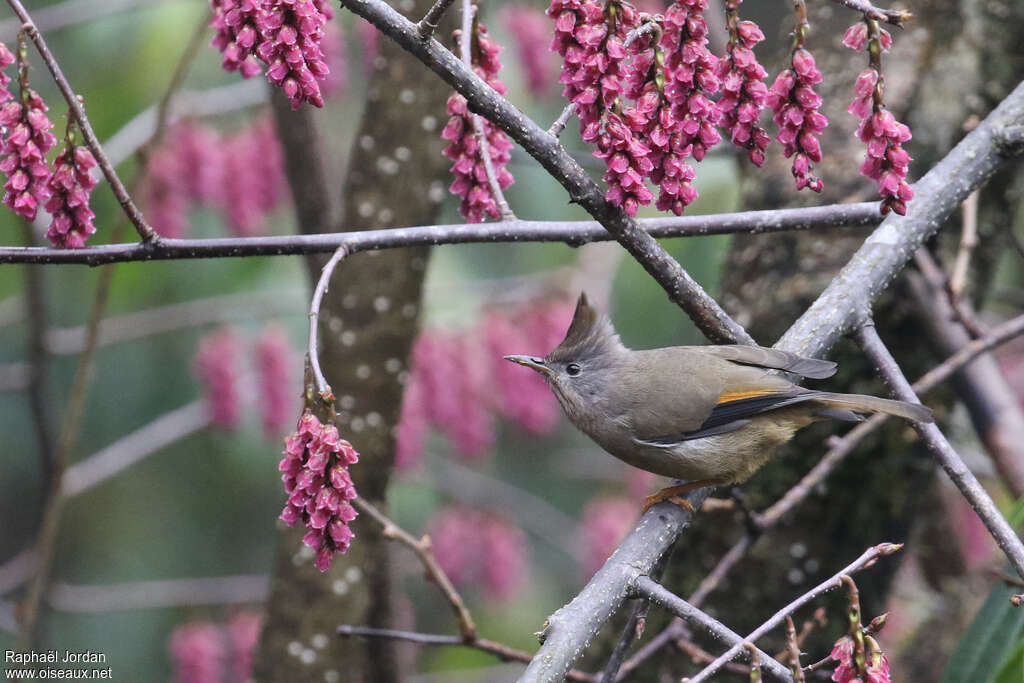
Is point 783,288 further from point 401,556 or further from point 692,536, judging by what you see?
point 401,556

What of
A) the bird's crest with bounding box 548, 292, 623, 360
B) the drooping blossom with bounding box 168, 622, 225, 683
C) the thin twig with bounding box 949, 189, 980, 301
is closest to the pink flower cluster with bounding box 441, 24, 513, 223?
the bird's crest with bounding box 548, 292, 623, 360

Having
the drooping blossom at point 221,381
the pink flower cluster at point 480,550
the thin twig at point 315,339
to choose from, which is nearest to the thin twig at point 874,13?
the thin twig at point 315,339

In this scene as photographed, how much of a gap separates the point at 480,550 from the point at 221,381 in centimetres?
156

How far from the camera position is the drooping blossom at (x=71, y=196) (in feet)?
5.52

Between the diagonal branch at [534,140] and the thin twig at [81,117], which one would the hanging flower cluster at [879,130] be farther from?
the thin twig at [81,117]

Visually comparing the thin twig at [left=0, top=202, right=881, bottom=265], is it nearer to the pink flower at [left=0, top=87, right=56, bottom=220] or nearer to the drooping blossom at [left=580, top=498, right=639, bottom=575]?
the pink flower at [left=0, top=87, right=56, bottom=220]

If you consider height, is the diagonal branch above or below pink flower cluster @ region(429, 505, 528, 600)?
above

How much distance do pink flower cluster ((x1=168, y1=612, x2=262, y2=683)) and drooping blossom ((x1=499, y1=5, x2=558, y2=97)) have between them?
8.87 feet

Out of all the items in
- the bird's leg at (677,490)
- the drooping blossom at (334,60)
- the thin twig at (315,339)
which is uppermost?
the drooping blossom at (334,60)

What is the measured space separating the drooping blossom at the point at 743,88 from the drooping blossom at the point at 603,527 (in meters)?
3.35

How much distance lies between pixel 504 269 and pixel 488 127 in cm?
464

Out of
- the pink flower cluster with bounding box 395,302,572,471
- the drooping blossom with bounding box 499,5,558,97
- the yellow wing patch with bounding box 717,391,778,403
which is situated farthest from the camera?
the drooping blossom with bounding box 499,5,558,97

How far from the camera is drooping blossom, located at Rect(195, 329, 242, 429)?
14.4 ft

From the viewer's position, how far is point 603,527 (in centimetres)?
504
